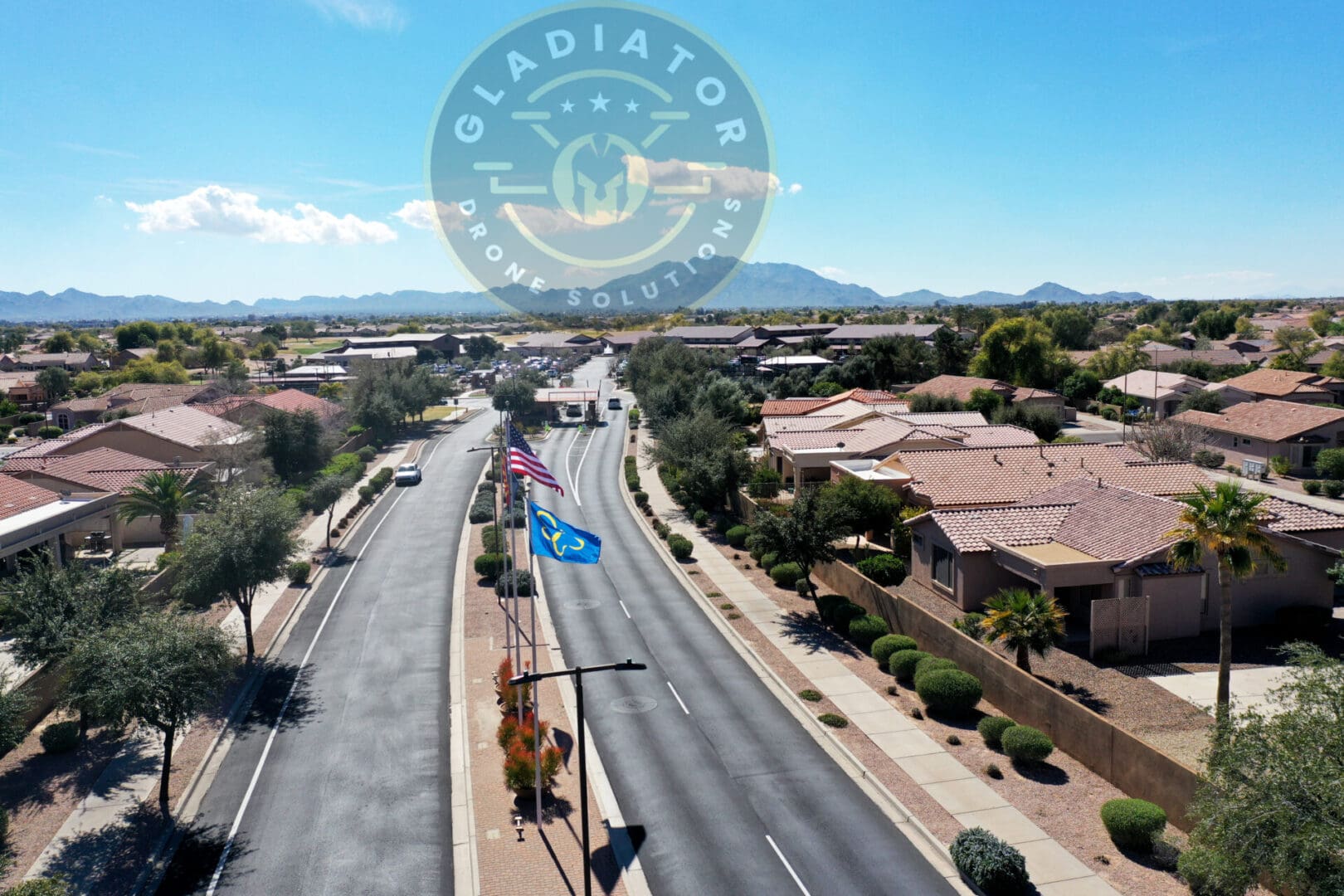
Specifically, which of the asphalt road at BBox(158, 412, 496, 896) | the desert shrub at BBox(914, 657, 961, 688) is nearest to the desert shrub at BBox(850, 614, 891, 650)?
the desert shrub at BBox(914, 657, 961, 688)

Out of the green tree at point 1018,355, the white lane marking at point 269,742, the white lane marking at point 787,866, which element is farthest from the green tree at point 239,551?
the green tree at point 1018,355

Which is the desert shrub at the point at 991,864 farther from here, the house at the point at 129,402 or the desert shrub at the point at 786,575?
the house at the point at 129,402

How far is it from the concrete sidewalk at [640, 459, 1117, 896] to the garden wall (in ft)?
10.1

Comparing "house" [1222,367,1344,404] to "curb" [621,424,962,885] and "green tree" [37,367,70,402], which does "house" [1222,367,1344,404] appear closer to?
"curb" [621,424,962,885]

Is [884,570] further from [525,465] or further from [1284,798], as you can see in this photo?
[1284,798]

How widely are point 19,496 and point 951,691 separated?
1748 inches

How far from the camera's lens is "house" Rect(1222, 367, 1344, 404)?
78.4m

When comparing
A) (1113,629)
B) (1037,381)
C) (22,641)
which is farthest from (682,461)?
(1037,381)

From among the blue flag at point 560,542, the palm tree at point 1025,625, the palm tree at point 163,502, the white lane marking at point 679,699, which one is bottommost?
the white lane marking at point 679,699

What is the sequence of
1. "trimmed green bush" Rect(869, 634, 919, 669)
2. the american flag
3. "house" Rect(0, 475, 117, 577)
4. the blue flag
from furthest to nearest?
"house" Rect(0, 475, 117, 577) < "trimmed green bush" Rect(869, 634, 919, 669) < the american flag < the blue flag

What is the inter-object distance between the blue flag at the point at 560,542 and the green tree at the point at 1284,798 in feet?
47.0

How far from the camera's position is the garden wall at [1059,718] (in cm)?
2156

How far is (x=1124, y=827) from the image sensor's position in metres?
20.6

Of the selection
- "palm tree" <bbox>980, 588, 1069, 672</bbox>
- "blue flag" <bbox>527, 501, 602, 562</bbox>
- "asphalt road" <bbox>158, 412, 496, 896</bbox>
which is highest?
"blue flag" <bbox>527, 501, 602, 562</bbox>
